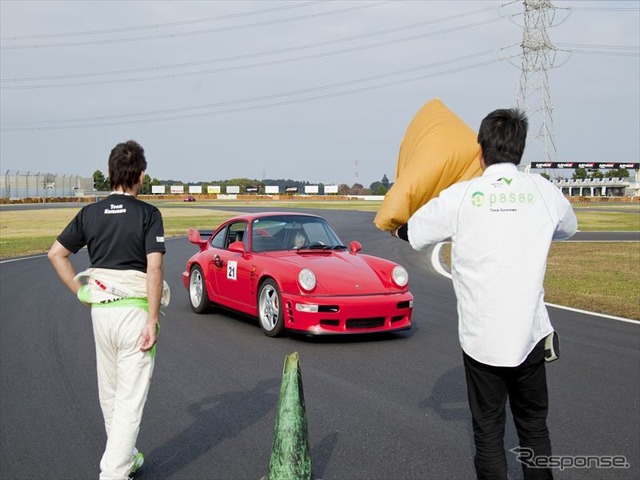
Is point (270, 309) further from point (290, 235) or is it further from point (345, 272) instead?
point (290, 235)

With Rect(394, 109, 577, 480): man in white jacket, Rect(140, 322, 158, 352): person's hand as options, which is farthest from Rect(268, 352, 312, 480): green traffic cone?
Rect(394, 109, 577, 480): man in white jacket

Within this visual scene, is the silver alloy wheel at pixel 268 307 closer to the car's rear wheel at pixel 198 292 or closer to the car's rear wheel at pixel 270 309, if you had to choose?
the car's rear wheel at pixel 270 309

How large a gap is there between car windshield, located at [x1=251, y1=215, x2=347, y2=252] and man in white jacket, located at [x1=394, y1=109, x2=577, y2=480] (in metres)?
6.01

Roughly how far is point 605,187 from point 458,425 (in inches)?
4466

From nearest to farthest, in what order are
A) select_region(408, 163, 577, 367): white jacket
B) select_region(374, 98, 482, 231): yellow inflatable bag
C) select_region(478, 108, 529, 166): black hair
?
select_region(408, 163, 577, 367): white jacket, select_region(478, 108, 529, 166): black hair, select_region(374, 98, 482, 231): yellow inflatable bag

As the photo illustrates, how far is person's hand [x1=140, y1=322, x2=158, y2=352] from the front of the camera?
3.99m

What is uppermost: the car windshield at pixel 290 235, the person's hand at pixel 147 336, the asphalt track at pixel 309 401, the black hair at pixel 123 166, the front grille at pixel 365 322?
the black hair at pixel 123 166

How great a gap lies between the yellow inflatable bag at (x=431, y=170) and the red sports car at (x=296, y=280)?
4319 millimetres

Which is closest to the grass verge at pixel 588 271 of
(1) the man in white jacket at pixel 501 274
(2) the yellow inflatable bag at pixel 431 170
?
(2) the yellow inflatable bag at pixel 431 170

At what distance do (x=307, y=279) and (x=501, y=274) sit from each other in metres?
5.04

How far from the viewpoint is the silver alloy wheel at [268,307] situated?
8.54m

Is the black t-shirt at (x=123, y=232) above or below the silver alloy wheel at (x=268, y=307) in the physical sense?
above
